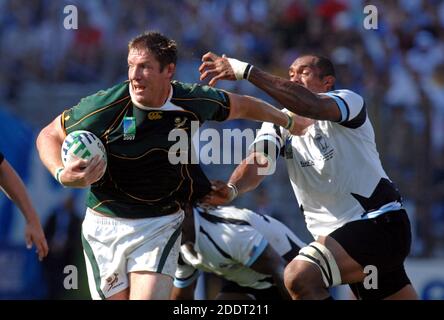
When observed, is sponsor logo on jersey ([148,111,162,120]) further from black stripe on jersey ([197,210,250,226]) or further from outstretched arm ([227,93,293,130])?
black stripe on jersey ([197,210,250,226])

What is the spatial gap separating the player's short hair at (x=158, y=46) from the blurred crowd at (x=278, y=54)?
5.55 meters

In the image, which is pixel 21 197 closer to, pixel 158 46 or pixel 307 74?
pixel 158 46

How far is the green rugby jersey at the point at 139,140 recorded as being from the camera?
6414mm

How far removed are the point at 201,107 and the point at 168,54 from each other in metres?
0.45

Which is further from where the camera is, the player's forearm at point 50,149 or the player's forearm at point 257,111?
the player's forearm at point 257,111

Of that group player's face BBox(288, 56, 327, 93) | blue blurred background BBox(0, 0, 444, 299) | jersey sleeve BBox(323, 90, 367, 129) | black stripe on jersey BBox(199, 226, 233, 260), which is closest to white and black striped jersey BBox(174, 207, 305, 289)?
black stripe on jersey BBox(199, 226, 233, 260)

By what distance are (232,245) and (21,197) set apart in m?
2.58

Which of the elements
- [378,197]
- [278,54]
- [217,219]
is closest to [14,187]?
[217,219]

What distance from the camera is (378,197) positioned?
23.5ft

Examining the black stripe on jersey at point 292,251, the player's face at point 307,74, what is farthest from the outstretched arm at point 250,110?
the black stripe on jersey at point 292,251

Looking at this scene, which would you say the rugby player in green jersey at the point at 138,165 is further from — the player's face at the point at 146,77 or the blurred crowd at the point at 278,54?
the blurred crowd at the point at 278,54

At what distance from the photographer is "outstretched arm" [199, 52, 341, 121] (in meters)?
6.66

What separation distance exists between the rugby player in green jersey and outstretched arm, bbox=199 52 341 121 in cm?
16
